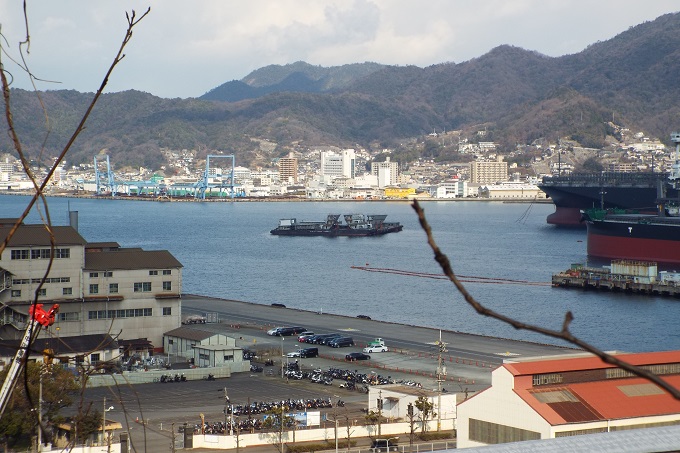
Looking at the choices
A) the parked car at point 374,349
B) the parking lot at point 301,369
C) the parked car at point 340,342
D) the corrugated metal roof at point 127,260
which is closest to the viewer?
the parking lot at point 301,369

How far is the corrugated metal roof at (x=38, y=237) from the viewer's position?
2173cm

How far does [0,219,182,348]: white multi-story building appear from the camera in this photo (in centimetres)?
2153

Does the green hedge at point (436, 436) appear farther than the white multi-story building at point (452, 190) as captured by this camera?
No

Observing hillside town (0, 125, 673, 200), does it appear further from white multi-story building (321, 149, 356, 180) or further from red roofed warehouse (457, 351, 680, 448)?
red roofed warehouse (457, 351, 680, 448)

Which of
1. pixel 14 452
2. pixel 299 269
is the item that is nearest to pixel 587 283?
pixel 299 269

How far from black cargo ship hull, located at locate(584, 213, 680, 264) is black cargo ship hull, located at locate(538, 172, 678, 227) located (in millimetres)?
10009

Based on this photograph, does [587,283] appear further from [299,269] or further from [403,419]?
[403,419]

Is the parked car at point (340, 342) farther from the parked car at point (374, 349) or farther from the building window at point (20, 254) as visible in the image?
the building window at point (20, 254)

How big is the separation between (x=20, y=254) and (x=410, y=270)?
95.1 ft

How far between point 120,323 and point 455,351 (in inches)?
287

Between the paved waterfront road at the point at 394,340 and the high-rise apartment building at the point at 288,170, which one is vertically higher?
the high-rise apartment building at the point at 288,170

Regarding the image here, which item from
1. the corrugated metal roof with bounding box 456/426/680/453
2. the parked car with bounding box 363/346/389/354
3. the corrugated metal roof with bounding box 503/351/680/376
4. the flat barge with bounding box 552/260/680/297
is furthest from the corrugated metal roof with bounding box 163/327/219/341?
the flat barge with bounding box 552/260/680/297

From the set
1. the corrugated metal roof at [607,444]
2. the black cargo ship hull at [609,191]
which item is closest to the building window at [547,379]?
the corrugated metal roof at [607,444]

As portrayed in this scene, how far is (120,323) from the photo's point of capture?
22.1 metres
